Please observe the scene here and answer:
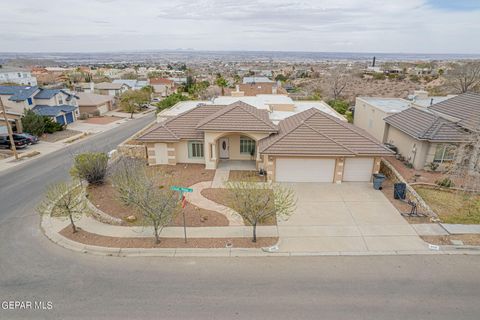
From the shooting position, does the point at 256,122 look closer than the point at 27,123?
Yes

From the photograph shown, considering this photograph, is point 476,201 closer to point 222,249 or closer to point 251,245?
point 251,245

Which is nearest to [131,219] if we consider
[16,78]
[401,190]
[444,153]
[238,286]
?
[238,286]

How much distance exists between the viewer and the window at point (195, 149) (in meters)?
23.1

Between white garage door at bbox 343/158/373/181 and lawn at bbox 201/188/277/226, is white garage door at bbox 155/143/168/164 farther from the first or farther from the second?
white garage door at bbox 343/158/373/181

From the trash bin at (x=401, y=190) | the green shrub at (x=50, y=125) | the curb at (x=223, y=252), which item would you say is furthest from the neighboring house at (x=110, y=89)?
the trash bin at (x=401, y=190)

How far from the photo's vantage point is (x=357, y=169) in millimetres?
19828

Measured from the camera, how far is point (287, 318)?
930 cm

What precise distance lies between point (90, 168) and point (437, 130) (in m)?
23.9

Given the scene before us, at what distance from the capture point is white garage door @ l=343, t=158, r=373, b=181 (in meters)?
19.7

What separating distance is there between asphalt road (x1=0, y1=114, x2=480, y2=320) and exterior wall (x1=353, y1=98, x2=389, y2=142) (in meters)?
17.0

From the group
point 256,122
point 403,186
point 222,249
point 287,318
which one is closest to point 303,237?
point 222,249

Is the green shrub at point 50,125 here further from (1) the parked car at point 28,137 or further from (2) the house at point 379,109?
(2) the house at point 379,109

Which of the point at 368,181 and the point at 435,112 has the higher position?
the point at 435,112

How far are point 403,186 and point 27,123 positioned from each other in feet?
131
